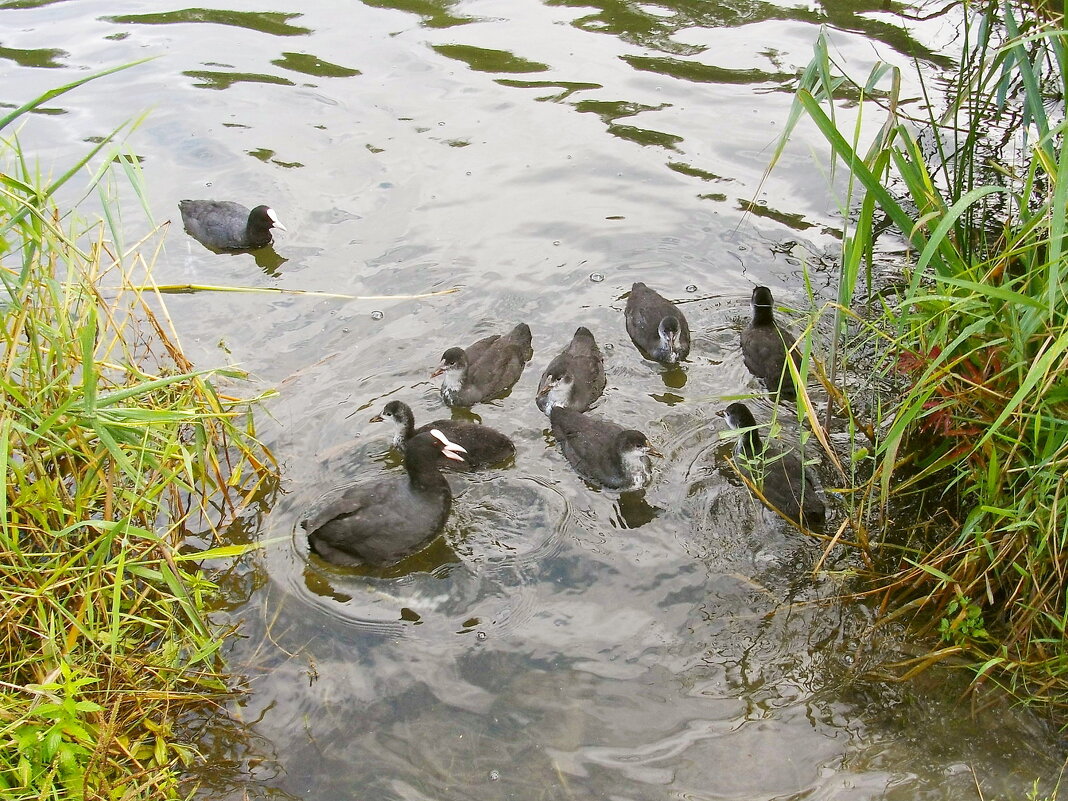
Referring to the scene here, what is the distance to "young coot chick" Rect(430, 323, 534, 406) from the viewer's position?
6477mm

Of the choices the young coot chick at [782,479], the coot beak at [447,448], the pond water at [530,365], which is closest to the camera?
the pond water at [530,365]

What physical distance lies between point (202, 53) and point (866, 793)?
10.3 metres

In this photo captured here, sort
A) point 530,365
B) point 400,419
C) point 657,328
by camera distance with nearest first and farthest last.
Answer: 1. point 400,419
2. point 657,328
3. point 530,365

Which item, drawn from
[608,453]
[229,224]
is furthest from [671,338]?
[229,224]

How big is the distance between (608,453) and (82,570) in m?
2.93

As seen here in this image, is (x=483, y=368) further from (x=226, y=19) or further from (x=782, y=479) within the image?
(x=226, y=19)

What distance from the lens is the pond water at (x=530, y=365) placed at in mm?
4215

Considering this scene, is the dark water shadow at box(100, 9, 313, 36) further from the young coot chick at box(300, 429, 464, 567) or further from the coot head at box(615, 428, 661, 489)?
the coot head at box(615, 428, 661, 489)

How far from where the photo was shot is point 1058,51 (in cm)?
429

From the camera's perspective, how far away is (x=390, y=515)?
A: 5.38 metres

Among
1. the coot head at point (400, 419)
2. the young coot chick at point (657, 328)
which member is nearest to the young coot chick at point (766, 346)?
the young coot chick at point (657, 328)

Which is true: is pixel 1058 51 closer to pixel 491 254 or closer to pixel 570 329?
pixel 570 329

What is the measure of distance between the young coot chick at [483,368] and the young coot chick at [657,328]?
82cm

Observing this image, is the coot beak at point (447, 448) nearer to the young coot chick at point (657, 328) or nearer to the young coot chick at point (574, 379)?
the young coot chick at point (574, 379)
